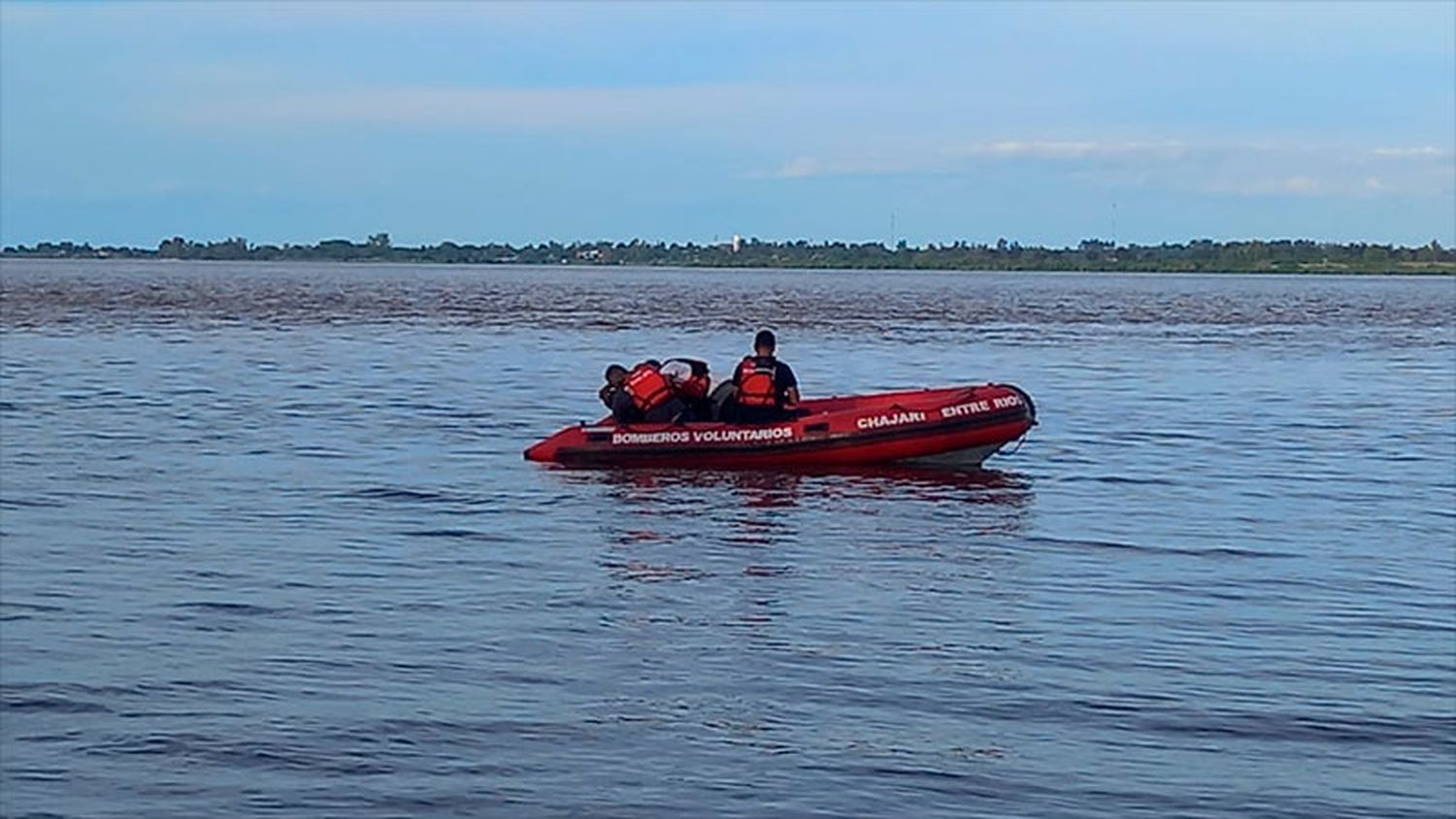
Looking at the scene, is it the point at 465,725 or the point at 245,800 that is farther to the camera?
the point at 465,725

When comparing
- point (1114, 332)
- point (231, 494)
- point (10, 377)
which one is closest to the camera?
point (231, 494)

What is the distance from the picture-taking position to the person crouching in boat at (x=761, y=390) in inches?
723

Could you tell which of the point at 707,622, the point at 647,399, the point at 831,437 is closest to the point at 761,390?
the point at 831,437

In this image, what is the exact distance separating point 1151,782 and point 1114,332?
44.8 meters

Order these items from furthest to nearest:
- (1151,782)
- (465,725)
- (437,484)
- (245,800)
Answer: (437,484) < (465,725) < (1151,782) < (245,800)

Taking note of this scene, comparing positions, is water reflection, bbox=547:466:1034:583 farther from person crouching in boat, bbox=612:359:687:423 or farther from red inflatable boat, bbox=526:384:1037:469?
person crouching in boat, bbox=612:359:687:423

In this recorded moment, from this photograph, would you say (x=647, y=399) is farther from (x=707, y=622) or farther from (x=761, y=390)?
(x=707, y=622)

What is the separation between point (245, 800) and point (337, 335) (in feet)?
125

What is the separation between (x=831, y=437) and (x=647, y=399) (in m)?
1.48

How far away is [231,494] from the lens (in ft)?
54.6

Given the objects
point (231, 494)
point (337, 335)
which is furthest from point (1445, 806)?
point (337, 335)

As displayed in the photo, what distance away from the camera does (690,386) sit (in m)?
18.5

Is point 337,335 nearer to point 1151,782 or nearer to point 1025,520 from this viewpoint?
point 1025,520

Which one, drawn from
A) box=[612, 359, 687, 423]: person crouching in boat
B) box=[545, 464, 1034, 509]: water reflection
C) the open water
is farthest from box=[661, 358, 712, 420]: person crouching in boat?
the open water
